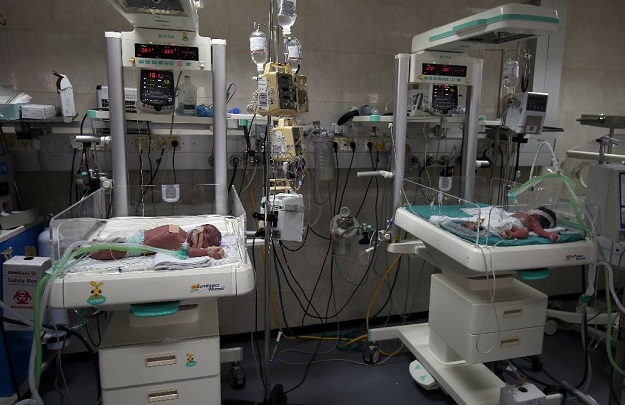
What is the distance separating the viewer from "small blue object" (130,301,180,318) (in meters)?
1.36

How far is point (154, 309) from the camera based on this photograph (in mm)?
1373

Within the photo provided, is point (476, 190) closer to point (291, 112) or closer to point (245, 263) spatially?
point (291, 112)

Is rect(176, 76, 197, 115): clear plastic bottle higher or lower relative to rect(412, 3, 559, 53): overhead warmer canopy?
lower

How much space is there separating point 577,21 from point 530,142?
3.41 feet

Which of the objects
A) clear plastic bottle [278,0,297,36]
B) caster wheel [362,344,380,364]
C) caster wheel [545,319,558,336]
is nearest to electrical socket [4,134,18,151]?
clear plastic bottle [278,0,297,36]

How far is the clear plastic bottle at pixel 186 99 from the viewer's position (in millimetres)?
2264

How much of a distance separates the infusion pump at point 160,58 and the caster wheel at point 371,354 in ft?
5.96

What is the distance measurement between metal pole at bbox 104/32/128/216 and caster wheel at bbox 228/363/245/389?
3.50 ft

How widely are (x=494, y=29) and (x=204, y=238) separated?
154 cm

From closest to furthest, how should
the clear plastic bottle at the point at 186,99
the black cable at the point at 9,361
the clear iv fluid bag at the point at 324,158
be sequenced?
1. the black cable at the point at 9,361
2. the clear plastic bottle at the point at 186,99
3. the clear iv fluid bag at the point at 324,158

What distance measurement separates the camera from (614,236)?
6.10 feet

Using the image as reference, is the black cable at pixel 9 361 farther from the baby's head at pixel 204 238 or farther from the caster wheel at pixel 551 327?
the caster wheel at pixel 551 327

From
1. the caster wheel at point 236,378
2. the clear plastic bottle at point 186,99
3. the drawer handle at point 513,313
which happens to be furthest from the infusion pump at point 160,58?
the drawer handle at point 513,313

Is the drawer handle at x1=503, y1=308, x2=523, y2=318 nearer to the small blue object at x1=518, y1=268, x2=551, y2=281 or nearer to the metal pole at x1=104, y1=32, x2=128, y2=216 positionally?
the small blue object at x1=518, y1=268, x2=551, y2=281
